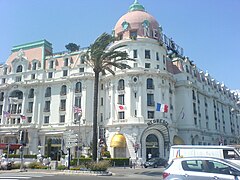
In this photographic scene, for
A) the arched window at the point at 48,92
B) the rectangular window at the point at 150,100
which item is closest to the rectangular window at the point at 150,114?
the rectangular window at the point at 150,100

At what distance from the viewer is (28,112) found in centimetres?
5566

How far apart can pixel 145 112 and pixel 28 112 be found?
27.5m

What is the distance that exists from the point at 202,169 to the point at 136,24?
150 ft

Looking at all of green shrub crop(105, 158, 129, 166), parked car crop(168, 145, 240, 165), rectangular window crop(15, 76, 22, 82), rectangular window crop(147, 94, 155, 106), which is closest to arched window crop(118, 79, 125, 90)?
rectangular window crop(147, 94, 155, 106)

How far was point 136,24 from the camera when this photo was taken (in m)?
51.7

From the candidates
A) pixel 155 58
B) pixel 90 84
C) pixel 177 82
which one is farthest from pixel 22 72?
pixel 177 82

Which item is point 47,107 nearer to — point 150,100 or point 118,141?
point 118,141

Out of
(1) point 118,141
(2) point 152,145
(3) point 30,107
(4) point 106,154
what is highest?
(3) point 30,107

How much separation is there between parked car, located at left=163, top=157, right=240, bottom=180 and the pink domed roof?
1701 inches

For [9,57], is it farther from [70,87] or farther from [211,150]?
[211,150]

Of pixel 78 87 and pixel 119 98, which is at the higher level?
pixel 78 87

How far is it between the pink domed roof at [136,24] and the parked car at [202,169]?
142 feet

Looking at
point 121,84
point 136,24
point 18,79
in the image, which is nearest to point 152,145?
point 121,84

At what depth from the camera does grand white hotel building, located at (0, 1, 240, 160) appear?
4612 centimetres
